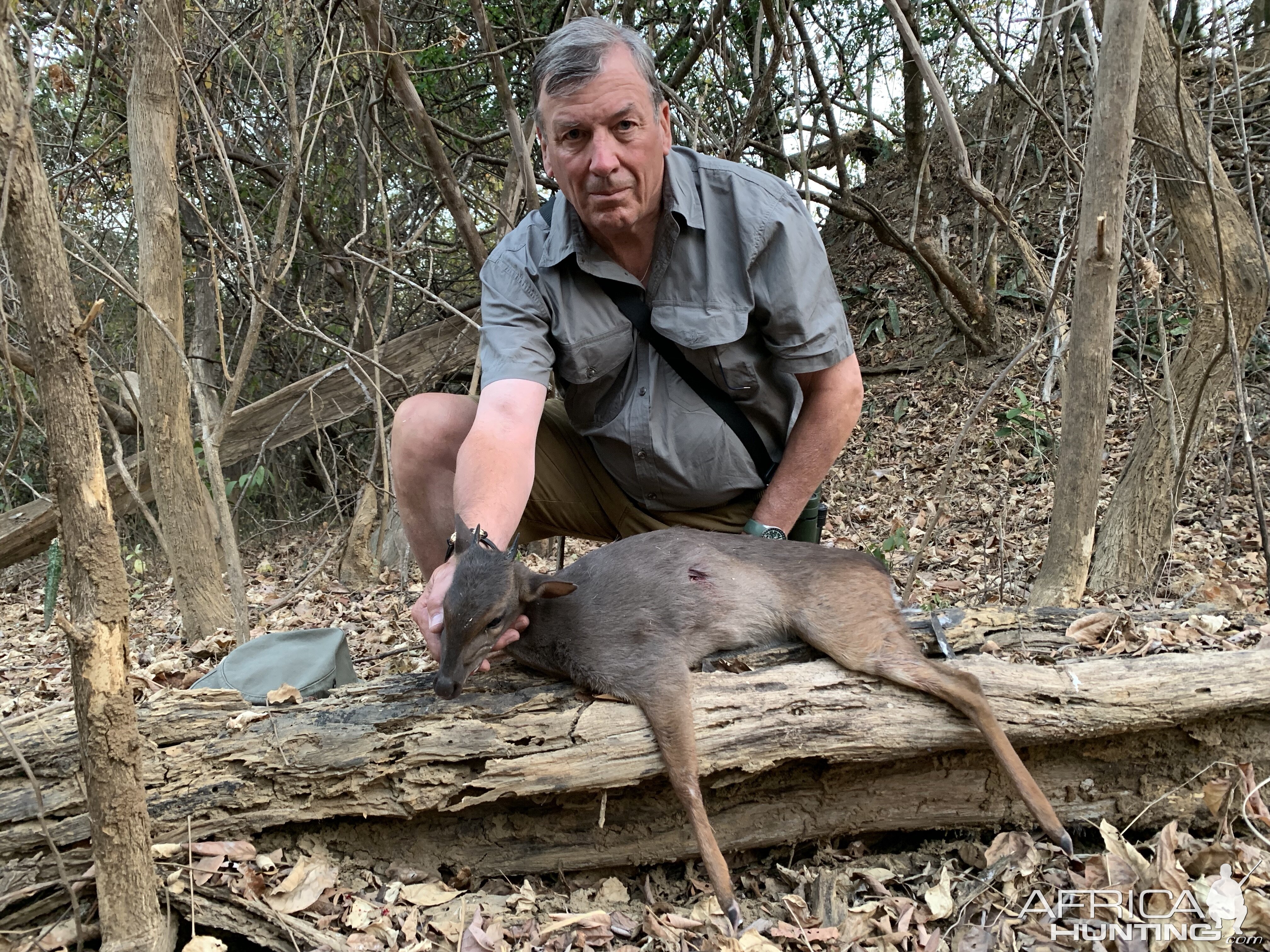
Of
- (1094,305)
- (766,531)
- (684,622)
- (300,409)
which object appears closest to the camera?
(684,622)

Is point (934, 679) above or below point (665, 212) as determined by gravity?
below

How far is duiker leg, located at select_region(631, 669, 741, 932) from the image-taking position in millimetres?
2955

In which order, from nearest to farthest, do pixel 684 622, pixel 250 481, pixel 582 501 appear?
pixel 684 622 < pixel 582 501 < pixel 250 481

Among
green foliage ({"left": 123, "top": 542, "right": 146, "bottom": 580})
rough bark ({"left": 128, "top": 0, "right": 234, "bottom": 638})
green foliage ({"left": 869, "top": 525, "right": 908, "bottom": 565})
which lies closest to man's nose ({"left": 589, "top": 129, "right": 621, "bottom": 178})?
rough bark ({"left": 128, "top": 0, "right": 234, "bottom": 638})

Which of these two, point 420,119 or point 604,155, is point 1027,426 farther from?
point 604,155

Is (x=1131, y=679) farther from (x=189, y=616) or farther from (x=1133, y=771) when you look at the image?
(x=189, y=616)

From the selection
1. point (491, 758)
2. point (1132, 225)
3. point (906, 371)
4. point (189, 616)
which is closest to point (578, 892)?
point (491, 758)

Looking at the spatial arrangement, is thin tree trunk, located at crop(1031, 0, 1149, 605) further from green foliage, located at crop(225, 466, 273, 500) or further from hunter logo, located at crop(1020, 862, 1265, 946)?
green foliage, located at crop(225, 466, 273, 500)

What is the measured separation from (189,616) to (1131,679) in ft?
16.3

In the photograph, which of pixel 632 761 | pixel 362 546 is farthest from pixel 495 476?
pixel 362 546

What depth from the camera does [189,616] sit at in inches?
211

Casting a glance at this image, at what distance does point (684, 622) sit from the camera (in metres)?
3.42

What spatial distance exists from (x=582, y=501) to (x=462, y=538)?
1314 millimetres

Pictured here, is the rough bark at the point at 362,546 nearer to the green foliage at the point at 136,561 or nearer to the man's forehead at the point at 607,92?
the green foliage at the point at 136,561
